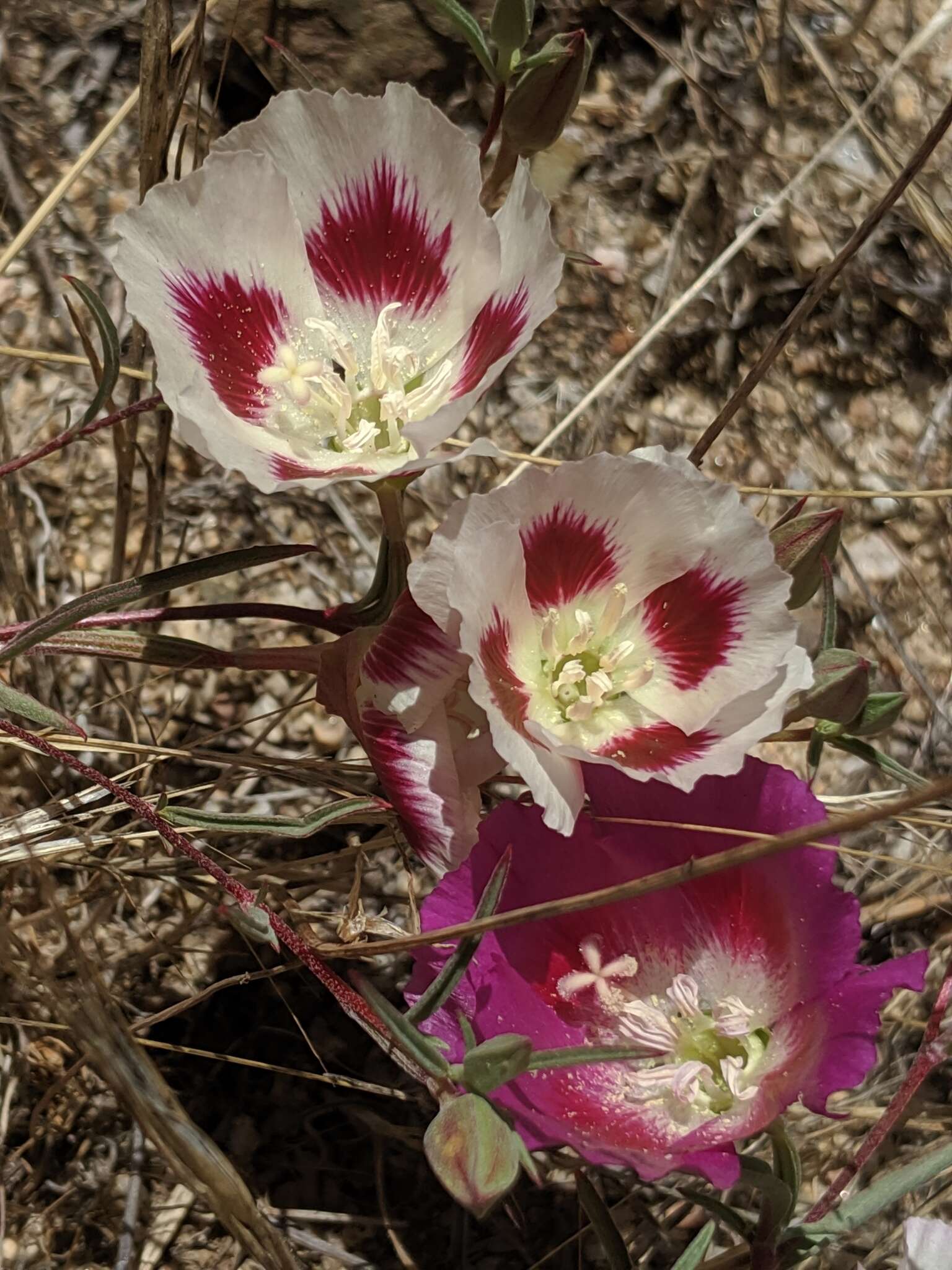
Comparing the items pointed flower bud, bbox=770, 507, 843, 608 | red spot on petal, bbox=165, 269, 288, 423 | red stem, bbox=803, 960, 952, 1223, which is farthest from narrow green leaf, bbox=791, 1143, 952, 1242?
red spot on petal, bbox=165, 269, 288, 423

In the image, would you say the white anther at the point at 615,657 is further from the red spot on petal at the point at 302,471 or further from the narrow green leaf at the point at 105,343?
the narrow green leaf at the point at 105,343

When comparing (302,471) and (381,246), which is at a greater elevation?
(381,246)

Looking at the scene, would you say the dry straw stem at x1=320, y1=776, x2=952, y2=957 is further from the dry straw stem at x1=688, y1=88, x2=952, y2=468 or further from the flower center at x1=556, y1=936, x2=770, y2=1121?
the dry straw stem at x1=688, y1=88, x2=952, y2=468

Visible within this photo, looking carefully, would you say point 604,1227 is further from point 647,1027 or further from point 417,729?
point 417,729

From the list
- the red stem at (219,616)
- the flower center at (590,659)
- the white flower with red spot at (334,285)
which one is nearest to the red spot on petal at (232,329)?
the white flower with red spot at (334,285)

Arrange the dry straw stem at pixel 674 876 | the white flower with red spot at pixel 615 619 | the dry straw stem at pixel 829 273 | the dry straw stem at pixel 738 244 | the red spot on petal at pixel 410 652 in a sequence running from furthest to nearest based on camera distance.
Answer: the dry straw stem at pixel 738 244 < the dry straw stem at pixel 829 273 < the red spot on petal at pixel 410 652 < the white flower with red spot at pixel 615 619 < the dry straw stem at pixel 674 876

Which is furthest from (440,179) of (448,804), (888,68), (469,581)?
(888,68)

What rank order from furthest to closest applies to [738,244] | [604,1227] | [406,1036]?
[738,244], [604,1227], [406,1036]

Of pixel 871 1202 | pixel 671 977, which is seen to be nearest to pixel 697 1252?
pixel 871 1202
